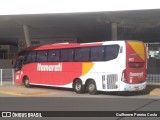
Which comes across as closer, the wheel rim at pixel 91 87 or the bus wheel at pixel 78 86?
the wheel rim at pixel 91 87

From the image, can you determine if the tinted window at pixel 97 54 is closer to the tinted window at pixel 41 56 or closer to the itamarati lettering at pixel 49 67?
the itamarati lettering at pixel 49 67

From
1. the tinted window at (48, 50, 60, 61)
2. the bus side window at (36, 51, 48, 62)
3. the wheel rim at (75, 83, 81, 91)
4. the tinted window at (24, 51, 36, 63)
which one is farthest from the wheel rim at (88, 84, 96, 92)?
the tinted window at (24, 51, 36, 63)

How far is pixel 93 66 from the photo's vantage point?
20859 mm

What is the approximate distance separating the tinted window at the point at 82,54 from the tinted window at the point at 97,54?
0.39 meters

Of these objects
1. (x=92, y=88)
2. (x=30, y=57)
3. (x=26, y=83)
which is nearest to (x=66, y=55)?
(x=92, y=88)

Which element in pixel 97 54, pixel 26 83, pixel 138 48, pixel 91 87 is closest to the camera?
pixel 138 48

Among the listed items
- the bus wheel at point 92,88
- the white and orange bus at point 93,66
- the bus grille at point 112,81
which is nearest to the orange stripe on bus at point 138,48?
the white and orange bus at point 93,66

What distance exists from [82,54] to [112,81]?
2717 mm

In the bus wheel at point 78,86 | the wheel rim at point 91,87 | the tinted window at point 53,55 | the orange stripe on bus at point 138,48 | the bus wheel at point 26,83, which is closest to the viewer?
the orange stripe on bus at point 138,48

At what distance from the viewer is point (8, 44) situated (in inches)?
2335

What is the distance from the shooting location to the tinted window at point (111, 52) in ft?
65.0

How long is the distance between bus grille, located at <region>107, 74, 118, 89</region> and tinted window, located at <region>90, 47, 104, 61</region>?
108cm

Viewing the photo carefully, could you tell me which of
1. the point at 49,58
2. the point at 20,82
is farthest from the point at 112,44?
the point at 20,82

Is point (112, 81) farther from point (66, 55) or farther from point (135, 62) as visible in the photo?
point (66, 55)
